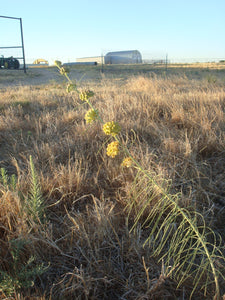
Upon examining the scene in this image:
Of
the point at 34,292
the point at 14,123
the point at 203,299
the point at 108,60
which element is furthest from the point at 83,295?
the point at 108,60

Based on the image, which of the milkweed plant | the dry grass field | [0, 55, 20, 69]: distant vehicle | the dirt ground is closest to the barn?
[0, 55, 20, 69]: distant vehicle

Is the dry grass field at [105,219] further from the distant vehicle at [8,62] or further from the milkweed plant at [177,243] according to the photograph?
the distant vehicle at [8,62]

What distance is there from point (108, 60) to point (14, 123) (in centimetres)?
4462

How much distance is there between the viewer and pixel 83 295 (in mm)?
1111

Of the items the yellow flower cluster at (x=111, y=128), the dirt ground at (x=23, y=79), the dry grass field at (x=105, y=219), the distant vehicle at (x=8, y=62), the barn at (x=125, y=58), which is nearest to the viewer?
the yellow flower cluster at (x=111, y=128)

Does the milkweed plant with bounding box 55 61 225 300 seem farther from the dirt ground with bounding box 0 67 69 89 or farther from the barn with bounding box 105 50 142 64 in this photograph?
the barn with bounding box 105 50 142 64

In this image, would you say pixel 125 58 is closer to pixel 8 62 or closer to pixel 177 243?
pixel 8 62

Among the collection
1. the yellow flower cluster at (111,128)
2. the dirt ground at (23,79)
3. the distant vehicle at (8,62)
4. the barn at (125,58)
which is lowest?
the yellow flower cluster at (111,128)

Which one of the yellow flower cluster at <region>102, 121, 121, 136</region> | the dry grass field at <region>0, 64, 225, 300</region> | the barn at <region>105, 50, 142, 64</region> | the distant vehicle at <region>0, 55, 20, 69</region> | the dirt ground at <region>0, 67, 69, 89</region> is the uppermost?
the barn at <region>105, 50, 142, 64</region>

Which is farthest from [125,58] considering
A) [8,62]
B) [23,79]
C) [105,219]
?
[105,219]

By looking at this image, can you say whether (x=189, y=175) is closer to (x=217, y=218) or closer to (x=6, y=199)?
(x=217, y=218)

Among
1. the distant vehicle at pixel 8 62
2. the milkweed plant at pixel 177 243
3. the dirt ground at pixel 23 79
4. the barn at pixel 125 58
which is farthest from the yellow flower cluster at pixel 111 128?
the barn at pixel 125 58

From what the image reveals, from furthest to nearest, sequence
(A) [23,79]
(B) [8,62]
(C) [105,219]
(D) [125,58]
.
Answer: (D) [125,58] → (B) [8,62] → (A) [23,79] → (C) [105,219]

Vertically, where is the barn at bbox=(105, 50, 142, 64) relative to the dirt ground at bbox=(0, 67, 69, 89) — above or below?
above
